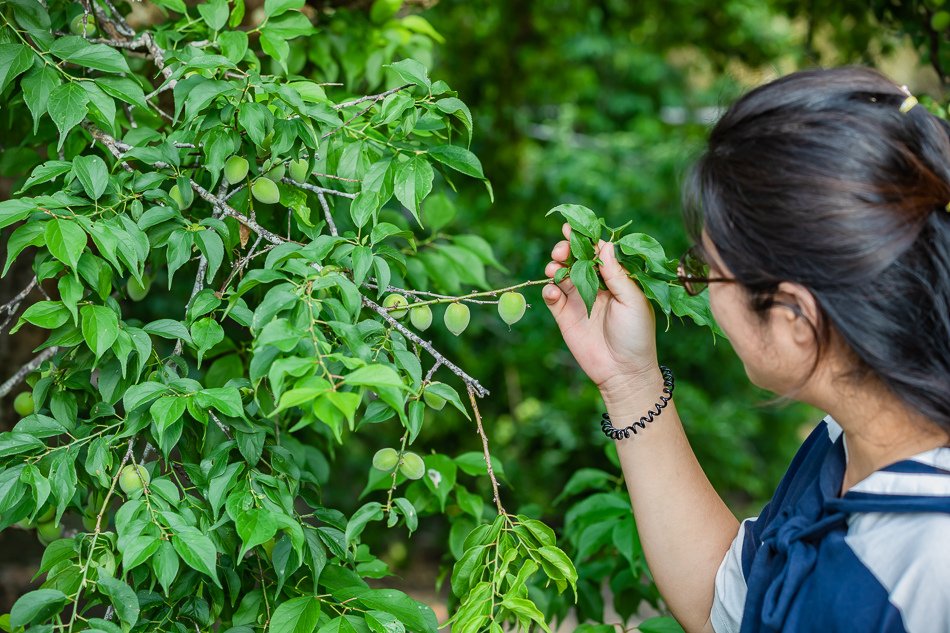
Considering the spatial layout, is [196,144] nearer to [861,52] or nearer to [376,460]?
[376,460]

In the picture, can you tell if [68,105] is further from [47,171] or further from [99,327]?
[99,327]

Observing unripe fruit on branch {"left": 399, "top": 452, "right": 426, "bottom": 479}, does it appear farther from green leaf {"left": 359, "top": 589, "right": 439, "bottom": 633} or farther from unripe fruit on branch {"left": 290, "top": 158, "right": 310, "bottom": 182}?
unripe fruit on branch {"left": 290, "top": 158, "right": 310, "bottom": 182}

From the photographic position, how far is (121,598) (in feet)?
3.55

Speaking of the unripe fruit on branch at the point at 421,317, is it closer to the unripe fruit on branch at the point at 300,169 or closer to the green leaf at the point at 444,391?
the green leaf at the point at 444,391

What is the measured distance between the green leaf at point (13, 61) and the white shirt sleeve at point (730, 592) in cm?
120

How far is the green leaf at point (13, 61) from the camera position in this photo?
3.93 ft

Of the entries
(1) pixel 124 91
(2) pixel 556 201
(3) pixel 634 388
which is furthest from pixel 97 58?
(2) pixel 556 201

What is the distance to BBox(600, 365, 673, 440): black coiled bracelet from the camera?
4.32ft

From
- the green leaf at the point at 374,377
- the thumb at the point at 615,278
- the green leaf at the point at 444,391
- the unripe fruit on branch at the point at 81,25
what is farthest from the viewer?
the unripe fruit on branch at the point at 81,25

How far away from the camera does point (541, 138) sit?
645cm

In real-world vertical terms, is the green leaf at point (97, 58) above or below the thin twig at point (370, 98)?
below

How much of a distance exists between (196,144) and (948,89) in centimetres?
204

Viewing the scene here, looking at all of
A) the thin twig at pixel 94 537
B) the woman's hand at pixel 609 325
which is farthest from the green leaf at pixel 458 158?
the thin twig at pixel 94 537

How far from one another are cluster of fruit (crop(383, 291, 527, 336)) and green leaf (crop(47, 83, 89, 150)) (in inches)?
19.3
